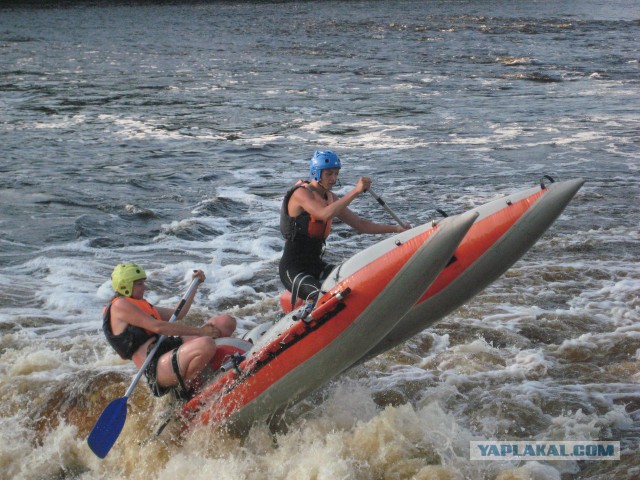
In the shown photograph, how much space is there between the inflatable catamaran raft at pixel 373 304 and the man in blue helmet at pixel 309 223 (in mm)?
526

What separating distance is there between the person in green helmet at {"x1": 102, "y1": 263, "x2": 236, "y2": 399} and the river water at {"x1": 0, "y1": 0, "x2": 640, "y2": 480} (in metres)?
0.46

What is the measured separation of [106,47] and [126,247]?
2631 cm

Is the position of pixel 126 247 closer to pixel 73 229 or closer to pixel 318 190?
pixel 73 229

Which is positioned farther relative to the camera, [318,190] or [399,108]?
[399,108]

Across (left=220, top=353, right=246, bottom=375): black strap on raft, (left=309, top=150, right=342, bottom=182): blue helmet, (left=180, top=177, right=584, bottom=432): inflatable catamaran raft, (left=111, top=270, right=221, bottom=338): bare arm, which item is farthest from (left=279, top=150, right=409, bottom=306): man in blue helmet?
(left=111, top=270, right=221, bottom=338): bare arm

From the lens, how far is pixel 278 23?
4653 cm

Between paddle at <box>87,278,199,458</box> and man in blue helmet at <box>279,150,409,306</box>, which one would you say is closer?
paddle at <box>87,278,199,458</box>

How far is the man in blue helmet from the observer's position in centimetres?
666

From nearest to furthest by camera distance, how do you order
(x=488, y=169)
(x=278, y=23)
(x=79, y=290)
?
(x=79, y=290) → (x=488, y=169) → (x=278, y=23)

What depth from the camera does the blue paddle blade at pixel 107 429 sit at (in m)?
6.25

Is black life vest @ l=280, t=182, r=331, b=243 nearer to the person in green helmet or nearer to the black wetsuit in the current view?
the black wetsuit

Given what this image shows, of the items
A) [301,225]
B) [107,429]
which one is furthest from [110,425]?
[301,225]

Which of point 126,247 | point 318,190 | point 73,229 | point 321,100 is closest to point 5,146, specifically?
point 73,229

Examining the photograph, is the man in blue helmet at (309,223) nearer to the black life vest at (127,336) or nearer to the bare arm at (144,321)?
the bare arm at (144,321)
